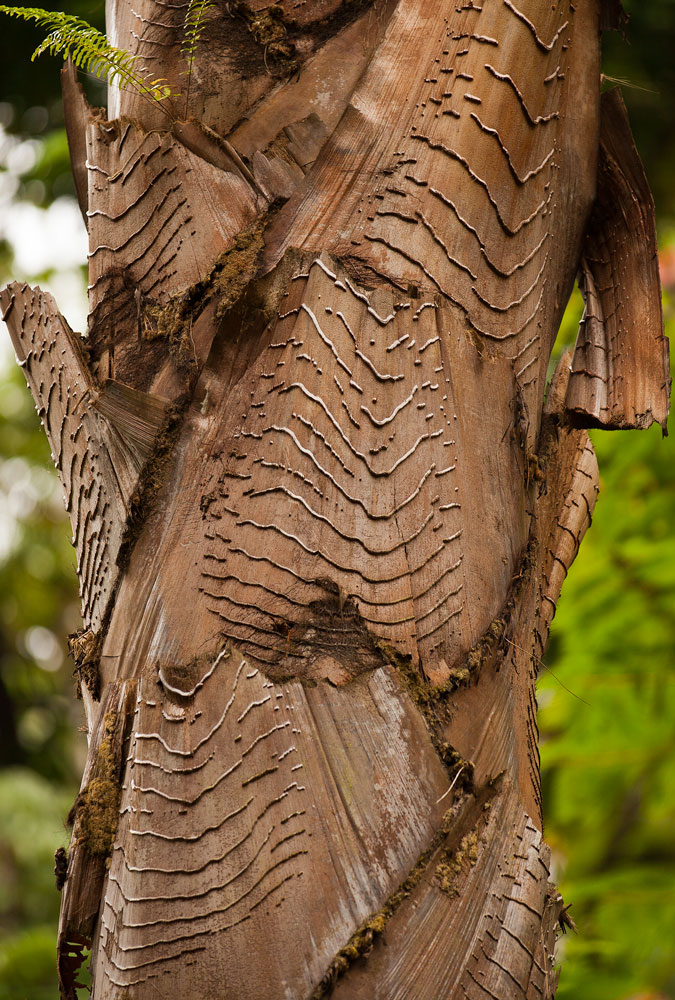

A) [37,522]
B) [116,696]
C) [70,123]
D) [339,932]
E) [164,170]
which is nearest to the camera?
[339,932]

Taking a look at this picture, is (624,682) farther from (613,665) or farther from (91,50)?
(91,50)

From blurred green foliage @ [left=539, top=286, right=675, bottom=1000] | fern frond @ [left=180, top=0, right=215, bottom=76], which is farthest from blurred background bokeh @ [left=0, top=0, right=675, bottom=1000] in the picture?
fern frond @ [left=180, top=0, right=215, bottom=76]

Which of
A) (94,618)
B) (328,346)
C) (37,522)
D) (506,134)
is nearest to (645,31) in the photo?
(506,134)

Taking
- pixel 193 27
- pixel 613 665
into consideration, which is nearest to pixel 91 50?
pixel 193 27

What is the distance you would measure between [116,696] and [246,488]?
311mm

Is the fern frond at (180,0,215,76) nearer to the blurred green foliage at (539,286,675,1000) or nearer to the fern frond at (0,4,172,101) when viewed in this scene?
the fern frond at (0,4,172,101)

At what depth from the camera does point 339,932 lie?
966 millimetres

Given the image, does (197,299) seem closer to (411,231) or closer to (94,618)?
(411,231)

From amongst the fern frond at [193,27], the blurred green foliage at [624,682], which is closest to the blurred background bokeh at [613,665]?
the blurred green foliage at [624,682]

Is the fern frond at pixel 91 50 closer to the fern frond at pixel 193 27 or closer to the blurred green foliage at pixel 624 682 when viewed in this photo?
the fern frond at pixel 193 27

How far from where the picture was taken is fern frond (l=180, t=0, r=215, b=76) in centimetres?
121

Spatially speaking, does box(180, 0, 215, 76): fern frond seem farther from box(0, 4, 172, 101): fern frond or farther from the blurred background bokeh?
the blurred background bokeh

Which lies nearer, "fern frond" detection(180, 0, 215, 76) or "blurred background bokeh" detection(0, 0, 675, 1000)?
"fern frond" detection(180, 0, 215, 76)

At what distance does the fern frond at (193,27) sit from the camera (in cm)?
121
